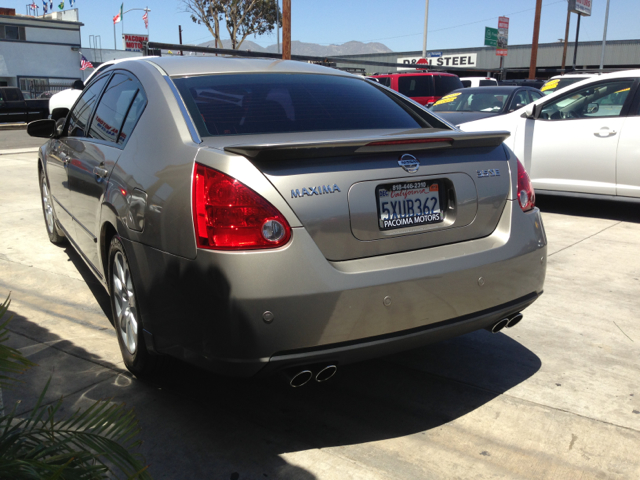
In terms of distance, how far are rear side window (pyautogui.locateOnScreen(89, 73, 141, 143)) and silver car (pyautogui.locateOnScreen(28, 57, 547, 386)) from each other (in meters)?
0.03

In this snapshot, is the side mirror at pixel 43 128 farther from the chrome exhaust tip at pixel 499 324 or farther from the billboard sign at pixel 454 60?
the billboard sign at pixel 454 60

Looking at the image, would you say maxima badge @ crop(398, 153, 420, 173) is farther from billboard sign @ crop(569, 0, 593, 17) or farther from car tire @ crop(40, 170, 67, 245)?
billboard sign @ crop(569, 0, 593, 17)

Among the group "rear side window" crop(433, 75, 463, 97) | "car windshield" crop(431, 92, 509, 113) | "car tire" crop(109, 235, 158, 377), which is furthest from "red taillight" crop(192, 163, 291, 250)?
"rear side window" crop(433, 75, 463, 97)

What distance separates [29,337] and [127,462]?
2.58 meters

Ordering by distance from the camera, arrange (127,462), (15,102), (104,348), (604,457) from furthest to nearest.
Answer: (15,102), (104,348), (604,457), (127,462)

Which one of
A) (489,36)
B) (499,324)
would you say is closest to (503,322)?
(499,324)

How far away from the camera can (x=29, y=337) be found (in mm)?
3719

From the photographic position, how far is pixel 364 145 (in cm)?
251

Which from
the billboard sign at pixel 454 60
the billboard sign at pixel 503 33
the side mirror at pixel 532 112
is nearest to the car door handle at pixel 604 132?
the side mirror at pixel 532 112

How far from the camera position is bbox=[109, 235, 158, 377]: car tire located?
9.68ft

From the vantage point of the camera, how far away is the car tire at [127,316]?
2951 mm

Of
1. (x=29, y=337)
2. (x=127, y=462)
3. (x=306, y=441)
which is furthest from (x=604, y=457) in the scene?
(x=29, y=337)

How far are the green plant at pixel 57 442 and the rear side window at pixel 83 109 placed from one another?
2.93 m

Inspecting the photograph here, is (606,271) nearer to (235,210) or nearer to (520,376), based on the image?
(520,376)
